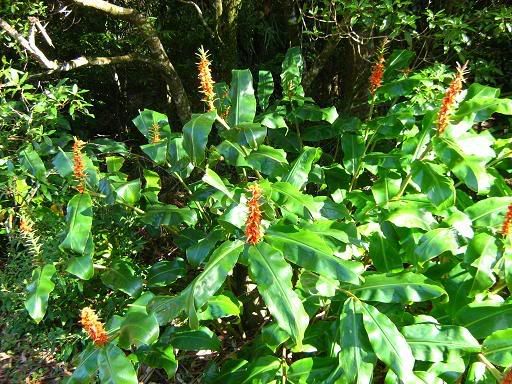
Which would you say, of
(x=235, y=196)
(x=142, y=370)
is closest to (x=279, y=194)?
(x=235, y=196)

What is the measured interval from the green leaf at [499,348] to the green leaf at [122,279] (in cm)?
157

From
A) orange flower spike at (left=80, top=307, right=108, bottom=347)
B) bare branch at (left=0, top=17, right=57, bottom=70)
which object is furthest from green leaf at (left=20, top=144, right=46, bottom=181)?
orange flower spike at (left=80, top=307, right=108, bottom=347)

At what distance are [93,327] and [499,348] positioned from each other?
1576mm

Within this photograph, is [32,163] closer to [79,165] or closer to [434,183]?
[79,165]

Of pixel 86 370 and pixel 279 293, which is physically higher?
pixel 279 293

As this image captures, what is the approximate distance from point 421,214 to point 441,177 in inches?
8.0

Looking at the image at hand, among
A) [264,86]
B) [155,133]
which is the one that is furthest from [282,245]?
[264,86]

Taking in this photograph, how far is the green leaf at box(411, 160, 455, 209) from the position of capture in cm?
214

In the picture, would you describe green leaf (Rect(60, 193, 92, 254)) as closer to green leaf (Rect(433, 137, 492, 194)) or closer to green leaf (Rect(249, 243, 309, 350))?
green leaf (Rect(249, 243, 309, 350))

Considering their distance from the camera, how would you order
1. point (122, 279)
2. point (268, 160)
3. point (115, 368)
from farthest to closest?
point (122, 279), point (268, 160), point (115, 368)

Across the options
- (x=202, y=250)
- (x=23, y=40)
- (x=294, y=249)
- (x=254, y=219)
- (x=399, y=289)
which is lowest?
(x=202, y=250)

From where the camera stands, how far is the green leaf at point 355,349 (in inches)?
72.0

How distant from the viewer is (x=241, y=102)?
2451mm

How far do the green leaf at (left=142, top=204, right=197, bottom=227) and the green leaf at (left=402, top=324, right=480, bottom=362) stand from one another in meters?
1.14
